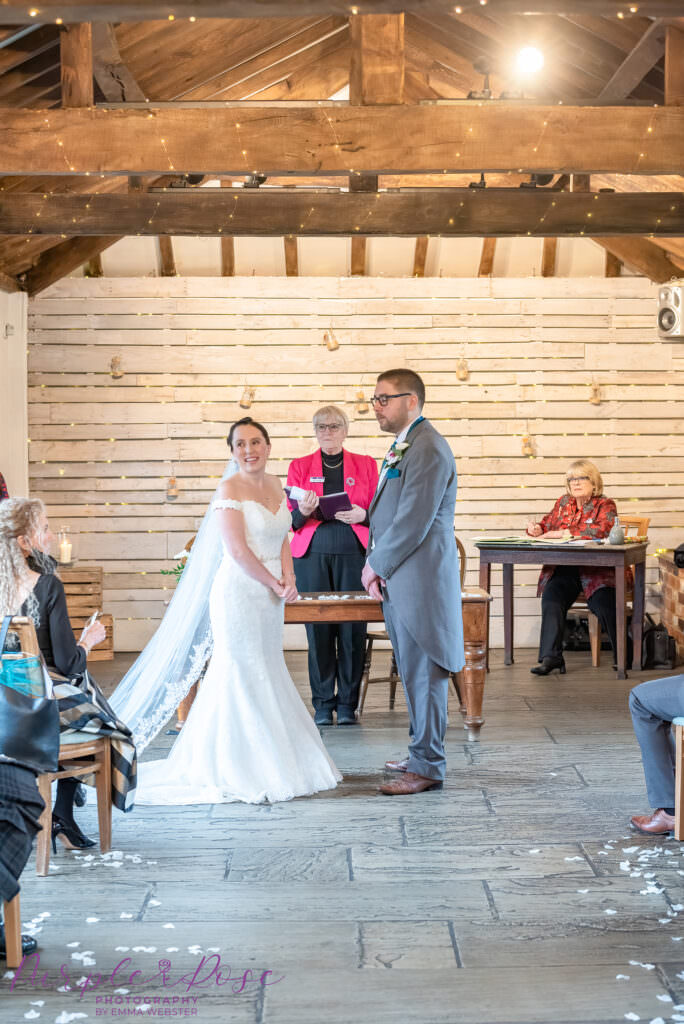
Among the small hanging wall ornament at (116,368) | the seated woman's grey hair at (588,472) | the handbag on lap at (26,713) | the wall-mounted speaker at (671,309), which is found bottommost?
the handbag on lap at (26,713)

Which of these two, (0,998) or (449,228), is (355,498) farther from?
(0,998)

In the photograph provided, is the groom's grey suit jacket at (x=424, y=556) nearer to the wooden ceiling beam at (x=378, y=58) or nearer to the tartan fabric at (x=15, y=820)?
the wooden ceiling beam at (x=378, y=58)

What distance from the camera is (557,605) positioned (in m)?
7.98

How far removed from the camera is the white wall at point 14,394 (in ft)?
27.0

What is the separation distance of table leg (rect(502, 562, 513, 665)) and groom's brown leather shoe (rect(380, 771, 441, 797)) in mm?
3479

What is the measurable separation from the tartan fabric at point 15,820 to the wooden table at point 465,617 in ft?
7.99

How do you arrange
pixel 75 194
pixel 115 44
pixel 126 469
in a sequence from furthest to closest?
pixel 126 469, pixel 75 194, pixel 115 44

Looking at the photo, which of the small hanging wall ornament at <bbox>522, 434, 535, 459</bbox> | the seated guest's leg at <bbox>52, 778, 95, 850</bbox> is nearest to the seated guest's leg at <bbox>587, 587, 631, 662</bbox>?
the small hanging wall ornament at <bbox>522, 434, 535, 459</bbox>

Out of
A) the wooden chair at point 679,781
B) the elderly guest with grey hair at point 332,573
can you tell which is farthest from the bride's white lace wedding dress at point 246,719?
the wooden chair at point 679,781

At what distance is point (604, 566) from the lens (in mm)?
7992

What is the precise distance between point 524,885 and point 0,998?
173 centimetres

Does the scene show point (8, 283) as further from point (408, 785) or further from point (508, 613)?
point (408, 785)

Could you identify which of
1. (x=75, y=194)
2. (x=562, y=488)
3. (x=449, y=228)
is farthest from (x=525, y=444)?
(x=75, y=194)

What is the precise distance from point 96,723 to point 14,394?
5.11 m
